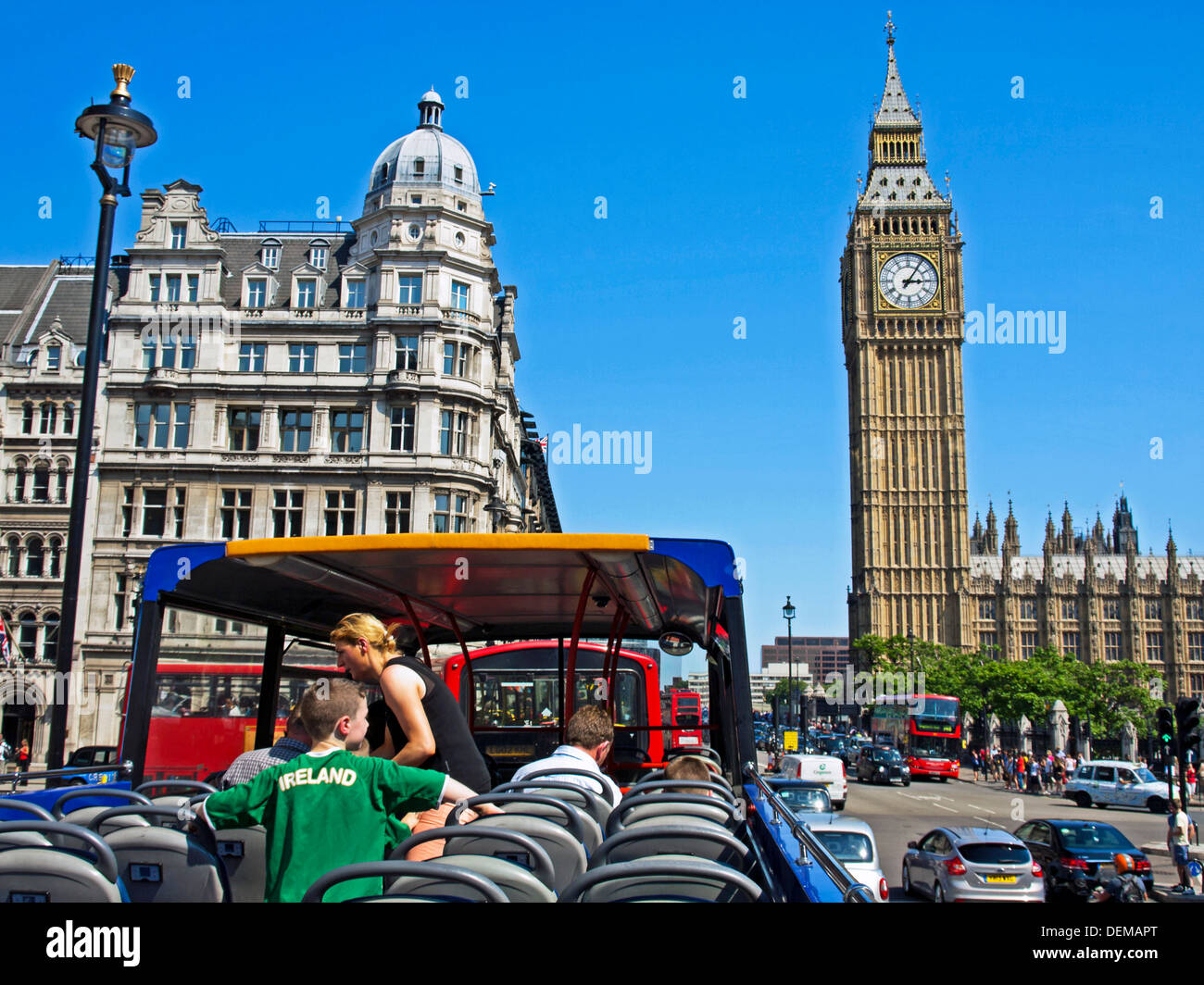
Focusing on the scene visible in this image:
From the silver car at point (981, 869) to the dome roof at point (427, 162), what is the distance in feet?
118

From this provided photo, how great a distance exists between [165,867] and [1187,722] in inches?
831

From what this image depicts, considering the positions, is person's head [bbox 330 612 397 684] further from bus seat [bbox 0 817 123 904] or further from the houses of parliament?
the houses of parliament

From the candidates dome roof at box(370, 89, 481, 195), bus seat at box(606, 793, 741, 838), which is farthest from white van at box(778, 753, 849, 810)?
bus seat at box(606, 793, 741, 838)

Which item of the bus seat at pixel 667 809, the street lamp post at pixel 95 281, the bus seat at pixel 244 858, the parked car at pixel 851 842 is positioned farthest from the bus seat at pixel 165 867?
the parked car at pixel 851 842

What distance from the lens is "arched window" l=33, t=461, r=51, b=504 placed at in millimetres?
46844

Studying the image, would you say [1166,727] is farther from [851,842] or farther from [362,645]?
[362,645]

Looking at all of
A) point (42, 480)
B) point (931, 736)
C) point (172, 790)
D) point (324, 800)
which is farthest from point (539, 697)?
point (931, 736)

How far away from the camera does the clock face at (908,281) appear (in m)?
115

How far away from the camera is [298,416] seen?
43469 millimetres

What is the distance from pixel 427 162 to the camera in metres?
44.8

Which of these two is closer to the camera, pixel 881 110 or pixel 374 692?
pixel 374 692
